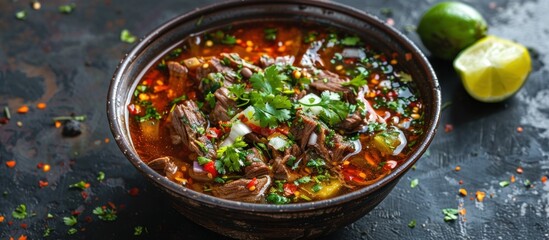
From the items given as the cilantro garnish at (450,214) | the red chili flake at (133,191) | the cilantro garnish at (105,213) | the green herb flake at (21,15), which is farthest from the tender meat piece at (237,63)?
the green herb flake at (21,15)

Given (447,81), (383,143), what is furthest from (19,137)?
(447,81)

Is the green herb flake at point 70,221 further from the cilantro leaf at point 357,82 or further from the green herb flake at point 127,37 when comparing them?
the cilantro leaf at point 357,82

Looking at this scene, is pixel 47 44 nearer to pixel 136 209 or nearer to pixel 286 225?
pixel 136 209

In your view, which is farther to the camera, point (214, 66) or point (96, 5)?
point (96, 5)

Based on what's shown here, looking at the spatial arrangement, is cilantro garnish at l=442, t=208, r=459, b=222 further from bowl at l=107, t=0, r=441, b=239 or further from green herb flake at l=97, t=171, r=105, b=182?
green herb flake at l=97, t=171, r=105, b=182

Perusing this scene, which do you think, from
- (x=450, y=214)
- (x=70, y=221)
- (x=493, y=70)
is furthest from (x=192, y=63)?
(x=493, y=70)

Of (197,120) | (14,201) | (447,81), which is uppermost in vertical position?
(197,120)

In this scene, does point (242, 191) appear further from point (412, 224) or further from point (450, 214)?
point (450, 214)
